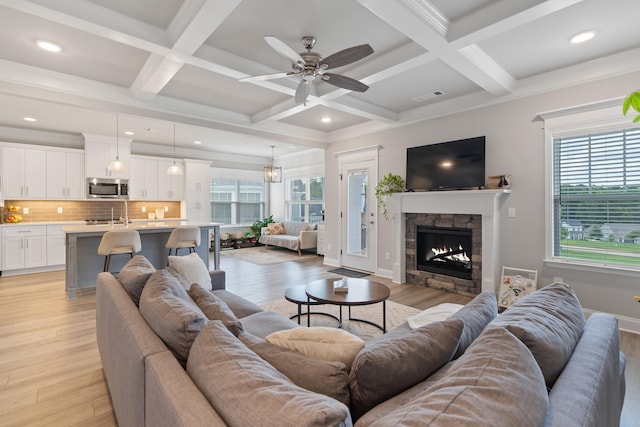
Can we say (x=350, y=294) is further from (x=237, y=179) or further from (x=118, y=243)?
(x=237, y=179)

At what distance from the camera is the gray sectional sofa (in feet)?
2.37

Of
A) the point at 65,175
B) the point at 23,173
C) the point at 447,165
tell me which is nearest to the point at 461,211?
the point at 447,165

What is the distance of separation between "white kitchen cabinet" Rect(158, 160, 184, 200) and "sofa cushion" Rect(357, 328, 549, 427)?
25.7 ft

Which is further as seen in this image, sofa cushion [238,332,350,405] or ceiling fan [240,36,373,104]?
ceiling fan [240,36,373,104]

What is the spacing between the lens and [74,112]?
4.96 m

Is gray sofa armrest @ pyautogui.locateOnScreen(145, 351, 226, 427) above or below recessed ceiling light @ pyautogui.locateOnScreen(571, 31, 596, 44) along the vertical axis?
below

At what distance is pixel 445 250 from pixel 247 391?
4434mm

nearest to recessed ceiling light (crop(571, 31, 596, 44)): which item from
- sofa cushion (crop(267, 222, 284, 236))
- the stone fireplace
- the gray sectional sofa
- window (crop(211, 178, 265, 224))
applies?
the stone fireplace

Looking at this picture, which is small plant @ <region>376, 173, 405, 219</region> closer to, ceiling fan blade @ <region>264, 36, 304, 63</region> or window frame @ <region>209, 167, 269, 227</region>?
ceiling fan blade @ <region>264, 36, 304, 63</region>

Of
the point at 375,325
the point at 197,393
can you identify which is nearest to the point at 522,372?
the point at 197,393

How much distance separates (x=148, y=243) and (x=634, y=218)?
6.14 m

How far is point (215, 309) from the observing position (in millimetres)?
1544

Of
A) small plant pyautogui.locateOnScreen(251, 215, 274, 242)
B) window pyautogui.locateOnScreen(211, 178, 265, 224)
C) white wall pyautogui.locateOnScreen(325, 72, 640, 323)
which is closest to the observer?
white wall pyautogui.locateOnScreen(325, 72, 640, 323)

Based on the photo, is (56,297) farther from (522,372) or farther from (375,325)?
(522,372)
